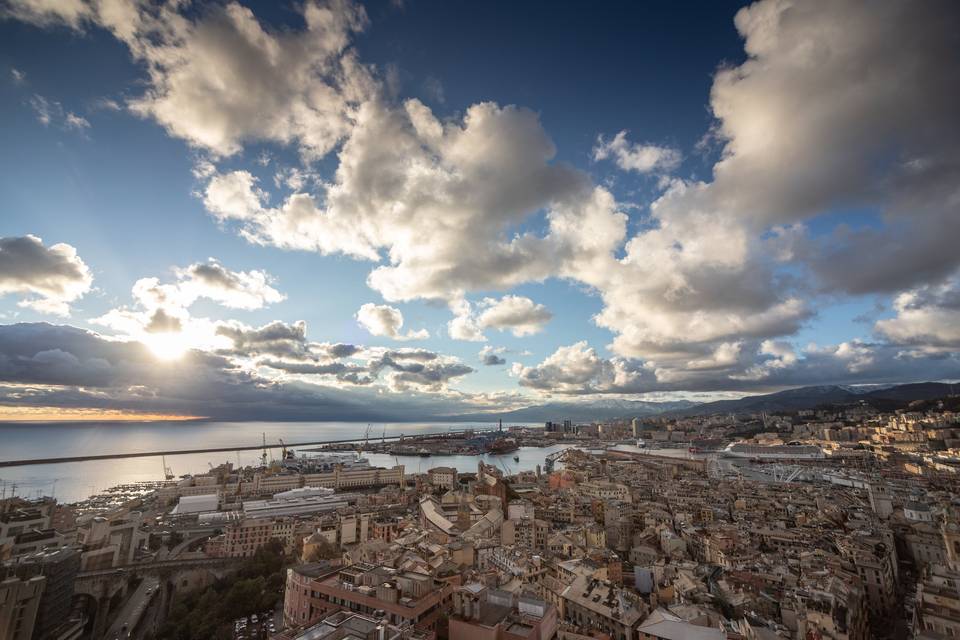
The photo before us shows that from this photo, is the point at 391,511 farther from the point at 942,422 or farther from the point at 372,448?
the point at 942,422

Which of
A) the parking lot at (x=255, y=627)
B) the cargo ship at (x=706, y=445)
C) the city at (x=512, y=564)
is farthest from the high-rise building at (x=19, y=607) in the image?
the cargo ship at (x=706, y=445)

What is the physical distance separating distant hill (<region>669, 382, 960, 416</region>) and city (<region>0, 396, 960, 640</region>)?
96.5 meters

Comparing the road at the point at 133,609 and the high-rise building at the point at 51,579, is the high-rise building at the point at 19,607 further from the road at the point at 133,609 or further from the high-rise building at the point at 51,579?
the road at the point at 133,609

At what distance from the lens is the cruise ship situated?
2209 inches

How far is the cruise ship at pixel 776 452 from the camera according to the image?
56.1m

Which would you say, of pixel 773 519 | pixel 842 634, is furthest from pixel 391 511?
pixel 842 634

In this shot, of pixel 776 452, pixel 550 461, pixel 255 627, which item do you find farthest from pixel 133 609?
pixel 776 452

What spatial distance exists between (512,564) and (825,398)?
18743 cm

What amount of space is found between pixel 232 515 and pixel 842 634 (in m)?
34.4

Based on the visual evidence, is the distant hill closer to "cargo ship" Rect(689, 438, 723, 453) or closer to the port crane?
"cargo ship" Rect(689, 438, 723, 453)

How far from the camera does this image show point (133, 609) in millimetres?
17141

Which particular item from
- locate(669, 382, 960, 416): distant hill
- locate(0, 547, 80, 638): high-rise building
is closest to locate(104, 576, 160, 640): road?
locate(0, 547, 80, 638): high-rise building

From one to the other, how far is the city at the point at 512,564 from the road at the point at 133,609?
0.08 meters

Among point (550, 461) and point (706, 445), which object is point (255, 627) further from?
point (706, 445)
